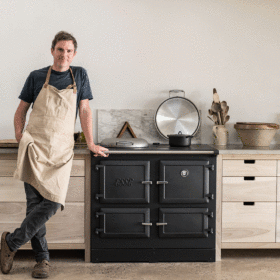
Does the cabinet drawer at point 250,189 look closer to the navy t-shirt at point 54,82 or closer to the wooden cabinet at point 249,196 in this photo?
the wooden cabinet at point 249,196

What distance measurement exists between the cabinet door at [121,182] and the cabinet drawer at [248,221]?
0.61m

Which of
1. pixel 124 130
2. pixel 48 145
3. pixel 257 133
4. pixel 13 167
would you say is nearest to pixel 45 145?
pixel 48 145

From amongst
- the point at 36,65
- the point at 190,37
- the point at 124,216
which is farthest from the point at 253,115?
the point at 36,65

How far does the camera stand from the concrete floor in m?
2.36

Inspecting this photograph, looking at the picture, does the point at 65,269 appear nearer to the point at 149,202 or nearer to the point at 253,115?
the point at 149,202

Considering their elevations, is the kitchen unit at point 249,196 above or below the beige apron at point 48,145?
below

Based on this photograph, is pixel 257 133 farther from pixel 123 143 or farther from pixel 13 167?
pixel 13 167

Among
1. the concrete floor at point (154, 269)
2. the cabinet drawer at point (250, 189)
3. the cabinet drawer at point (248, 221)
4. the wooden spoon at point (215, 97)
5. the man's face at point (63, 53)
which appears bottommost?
the concrete floor at point (154, 269)

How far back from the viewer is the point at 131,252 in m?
2.58

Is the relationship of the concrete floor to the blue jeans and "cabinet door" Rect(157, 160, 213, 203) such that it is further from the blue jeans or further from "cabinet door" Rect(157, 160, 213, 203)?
"cabinet door" Rect(157, 160, 213, 203)

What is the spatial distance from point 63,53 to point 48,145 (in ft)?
1.94

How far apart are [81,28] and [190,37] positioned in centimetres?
93

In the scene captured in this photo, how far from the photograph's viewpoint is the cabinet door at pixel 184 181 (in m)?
2.54

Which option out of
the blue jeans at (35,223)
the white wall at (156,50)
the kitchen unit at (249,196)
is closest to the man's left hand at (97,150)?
the blue jeans at (35,223)
